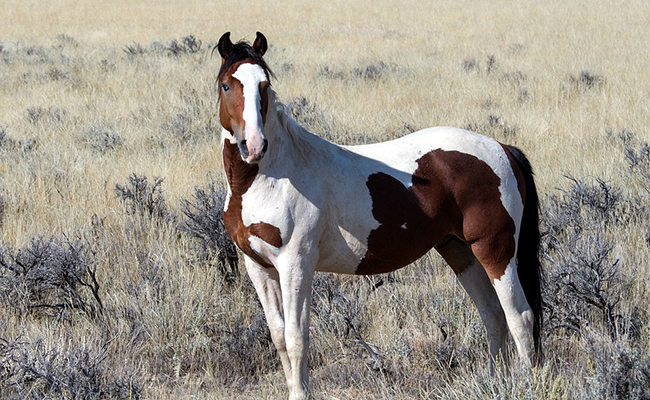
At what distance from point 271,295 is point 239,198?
1.81 ft

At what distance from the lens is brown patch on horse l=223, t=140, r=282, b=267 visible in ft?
11.3

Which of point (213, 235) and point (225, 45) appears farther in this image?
point (213, 235)

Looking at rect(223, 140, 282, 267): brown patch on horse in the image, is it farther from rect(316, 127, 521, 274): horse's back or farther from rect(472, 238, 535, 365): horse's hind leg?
rect(472, 238, 535, 365): horse's hind leg

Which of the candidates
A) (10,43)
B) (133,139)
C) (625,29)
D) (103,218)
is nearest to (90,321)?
(103,218)

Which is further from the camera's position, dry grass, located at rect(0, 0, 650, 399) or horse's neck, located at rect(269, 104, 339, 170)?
dry grass, located at rect(0, 0, 650, 399)

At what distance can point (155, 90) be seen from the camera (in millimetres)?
12156

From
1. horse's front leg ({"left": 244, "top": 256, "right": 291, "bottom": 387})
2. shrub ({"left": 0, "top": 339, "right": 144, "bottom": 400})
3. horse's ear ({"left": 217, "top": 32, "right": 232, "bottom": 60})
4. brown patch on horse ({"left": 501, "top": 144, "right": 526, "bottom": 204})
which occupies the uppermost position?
horse's ear ({"left": 217, "top": 32, "right": 232, "bottom": 60})

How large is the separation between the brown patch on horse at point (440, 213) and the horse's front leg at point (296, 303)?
373mm

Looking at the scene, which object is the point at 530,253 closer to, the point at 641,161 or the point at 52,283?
the point at 52,283

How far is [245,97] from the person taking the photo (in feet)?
10.5

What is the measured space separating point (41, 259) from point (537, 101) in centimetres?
832

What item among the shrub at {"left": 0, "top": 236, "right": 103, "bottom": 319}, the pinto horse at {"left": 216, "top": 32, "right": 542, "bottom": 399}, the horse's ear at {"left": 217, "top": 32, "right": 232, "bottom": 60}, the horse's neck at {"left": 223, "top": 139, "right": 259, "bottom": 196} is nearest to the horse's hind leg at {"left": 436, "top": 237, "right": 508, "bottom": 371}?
the pinto horse at {"left": 216, "top": 32, "right": 542, "bottom": 399}

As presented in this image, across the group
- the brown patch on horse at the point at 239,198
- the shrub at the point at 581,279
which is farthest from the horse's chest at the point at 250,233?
the shrub at the point at 581,279

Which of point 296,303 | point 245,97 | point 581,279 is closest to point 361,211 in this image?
point 296,303
